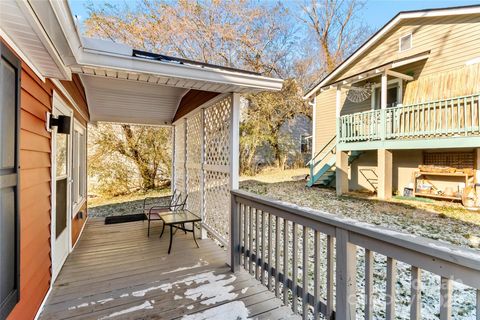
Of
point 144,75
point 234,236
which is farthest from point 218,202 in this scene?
point 144,75

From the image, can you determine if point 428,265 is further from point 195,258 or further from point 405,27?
point 405,27

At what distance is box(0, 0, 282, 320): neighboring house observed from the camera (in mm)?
1510

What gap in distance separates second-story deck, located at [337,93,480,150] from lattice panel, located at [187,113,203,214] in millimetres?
5544

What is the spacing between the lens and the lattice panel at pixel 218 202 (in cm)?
374

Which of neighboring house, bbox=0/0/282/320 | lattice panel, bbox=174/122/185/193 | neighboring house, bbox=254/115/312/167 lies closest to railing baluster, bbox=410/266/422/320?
neighboring house, bbox=0/0/282/320

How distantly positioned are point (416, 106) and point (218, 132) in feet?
19.6

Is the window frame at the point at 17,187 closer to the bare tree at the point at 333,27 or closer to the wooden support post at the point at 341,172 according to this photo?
the wooden support post at the point at 341,172

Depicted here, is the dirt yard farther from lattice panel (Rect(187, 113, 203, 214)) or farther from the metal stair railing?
the metal stair railing

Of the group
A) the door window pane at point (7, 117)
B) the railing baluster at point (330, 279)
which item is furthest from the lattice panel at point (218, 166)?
the door window pane at point (7, 117)

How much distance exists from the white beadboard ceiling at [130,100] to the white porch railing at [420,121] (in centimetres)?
587

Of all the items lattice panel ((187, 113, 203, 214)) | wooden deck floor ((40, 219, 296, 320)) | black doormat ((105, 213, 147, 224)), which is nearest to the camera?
wooden deck floor ((40, 219, 296, 320))

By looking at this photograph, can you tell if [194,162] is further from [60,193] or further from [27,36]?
[27,36]

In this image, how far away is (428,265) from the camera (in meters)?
1.20

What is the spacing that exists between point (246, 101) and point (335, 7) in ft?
25.4
